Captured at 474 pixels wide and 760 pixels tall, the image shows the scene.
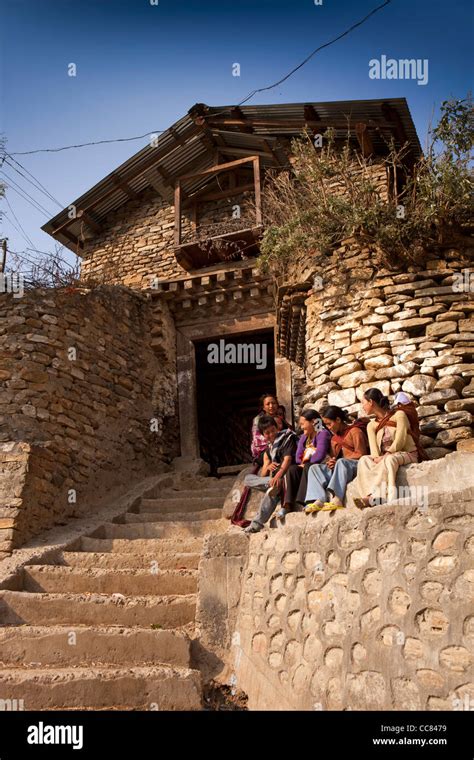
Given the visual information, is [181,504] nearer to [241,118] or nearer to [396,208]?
→ [396,208]

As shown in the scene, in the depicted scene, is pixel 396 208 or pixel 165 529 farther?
pixel 165 529

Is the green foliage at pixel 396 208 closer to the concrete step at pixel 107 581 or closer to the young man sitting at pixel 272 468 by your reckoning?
the young man sitting at pixel 272 468

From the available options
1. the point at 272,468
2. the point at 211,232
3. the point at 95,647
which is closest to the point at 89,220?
the point at 211,232

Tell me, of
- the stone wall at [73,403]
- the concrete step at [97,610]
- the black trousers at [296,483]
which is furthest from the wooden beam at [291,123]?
the concrete step at [97,610]

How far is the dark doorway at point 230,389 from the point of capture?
474 inches

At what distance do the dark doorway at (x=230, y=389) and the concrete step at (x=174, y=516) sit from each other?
13.0 feet

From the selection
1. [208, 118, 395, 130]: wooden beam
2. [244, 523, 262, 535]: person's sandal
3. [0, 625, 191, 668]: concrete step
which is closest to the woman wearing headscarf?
[244, 523, 262, 535]: person's sandal

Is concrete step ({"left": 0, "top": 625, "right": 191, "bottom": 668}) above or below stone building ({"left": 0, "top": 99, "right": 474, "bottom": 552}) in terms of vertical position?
below

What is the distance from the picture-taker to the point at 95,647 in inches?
210

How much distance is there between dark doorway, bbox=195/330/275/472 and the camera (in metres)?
12.0

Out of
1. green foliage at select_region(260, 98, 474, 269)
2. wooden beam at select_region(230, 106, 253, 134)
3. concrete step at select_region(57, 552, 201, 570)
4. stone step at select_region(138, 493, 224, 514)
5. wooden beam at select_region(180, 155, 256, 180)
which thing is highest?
wooden beam at select_region(230, 106, 253, 134)

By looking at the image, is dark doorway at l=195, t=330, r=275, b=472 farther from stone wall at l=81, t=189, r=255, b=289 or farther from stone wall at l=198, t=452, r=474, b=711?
stone wall at l=198, t=452, r=474, b=711

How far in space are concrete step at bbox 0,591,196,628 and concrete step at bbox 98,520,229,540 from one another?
144 cm

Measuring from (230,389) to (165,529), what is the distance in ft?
23.4
